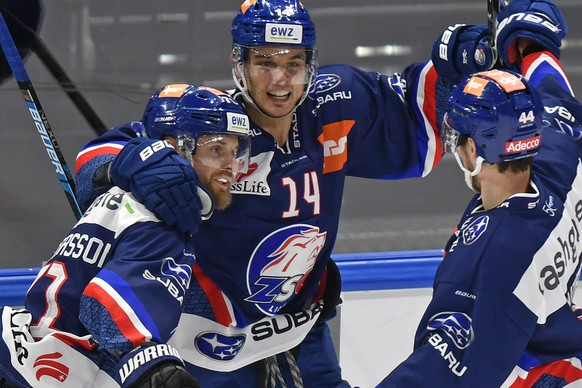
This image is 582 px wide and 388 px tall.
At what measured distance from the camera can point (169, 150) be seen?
2352mm

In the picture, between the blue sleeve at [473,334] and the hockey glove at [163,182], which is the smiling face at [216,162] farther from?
the blue sleeve at [473,334]

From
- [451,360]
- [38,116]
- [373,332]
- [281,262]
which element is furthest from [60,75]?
[451,360]

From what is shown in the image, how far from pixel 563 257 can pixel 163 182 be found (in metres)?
0.78

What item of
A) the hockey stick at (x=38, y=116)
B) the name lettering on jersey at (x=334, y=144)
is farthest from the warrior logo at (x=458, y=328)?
the hockey stick at (x=38, y=116)

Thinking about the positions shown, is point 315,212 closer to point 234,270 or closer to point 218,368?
point 234,270

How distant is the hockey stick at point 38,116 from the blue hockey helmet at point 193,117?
2.74 ft

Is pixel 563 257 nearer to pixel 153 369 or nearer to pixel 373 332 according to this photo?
pixel 153 369

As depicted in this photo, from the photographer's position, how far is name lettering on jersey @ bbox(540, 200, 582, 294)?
7.70 feet

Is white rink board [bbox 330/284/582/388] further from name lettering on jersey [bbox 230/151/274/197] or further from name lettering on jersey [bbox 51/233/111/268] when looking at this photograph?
name lettering on jersey [bbox 51/233/111/268]

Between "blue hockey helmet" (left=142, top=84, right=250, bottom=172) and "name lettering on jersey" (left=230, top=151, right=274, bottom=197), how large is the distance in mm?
183

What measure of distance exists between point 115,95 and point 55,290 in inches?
46.3

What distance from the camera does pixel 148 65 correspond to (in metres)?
3.40

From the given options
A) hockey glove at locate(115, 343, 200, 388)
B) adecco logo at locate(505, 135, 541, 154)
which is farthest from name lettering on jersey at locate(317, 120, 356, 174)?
hockey glove at locate(115, 343, 200, 388)

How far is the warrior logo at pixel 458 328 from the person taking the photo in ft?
7.61
